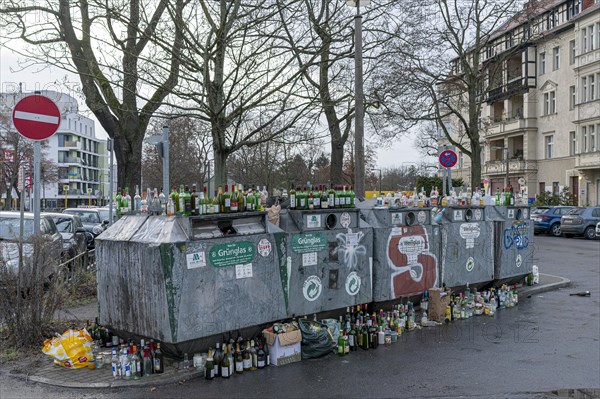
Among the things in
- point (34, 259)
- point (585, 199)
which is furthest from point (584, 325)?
point (585, 199)

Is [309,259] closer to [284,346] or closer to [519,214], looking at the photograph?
[284,346]

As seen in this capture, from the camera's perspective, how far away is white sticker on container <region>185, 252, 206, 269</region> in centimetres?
639

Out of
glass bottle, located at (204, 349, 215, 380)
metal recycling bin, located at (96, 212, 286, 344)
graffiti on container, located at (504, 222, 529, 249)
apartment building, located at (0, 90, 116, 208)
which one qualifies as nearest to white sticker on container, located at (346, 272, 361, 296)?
metal recycling bin, located at (96, 212, 286, 344)

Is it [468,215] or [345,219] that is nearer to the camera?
[345,219]

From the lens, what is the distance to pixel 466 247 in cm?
1038

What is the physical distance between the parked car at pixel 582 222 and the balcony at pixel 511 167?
72.6 ft

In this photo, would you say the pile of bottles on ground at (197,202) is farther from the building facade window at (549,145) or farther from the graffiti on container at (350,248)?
the building facade window at (549,145)

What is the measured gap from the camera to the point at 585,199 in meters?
42.2

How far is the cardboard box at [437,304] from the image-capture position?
29.7ft

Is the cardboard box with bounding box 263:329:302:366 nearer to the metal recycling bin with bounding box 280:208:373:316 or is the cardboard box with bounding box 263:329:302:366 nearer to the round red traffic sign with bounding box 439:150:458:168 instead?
the metal recycling bin with bounding box 280:208:373:316

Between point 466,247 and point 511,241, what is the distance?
160cm

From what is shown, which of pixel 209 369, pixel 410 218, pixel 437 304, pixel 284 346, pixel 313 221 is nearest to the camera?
pixel 209 369

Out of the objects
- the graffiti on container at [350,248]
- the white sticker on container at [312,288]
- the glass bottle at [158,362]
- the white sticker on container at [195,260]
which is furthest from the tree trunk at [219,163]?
the glass bottle at [158,362]

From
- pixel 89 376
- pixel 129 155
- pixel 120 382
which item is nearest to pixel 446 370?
pixel 120 382
